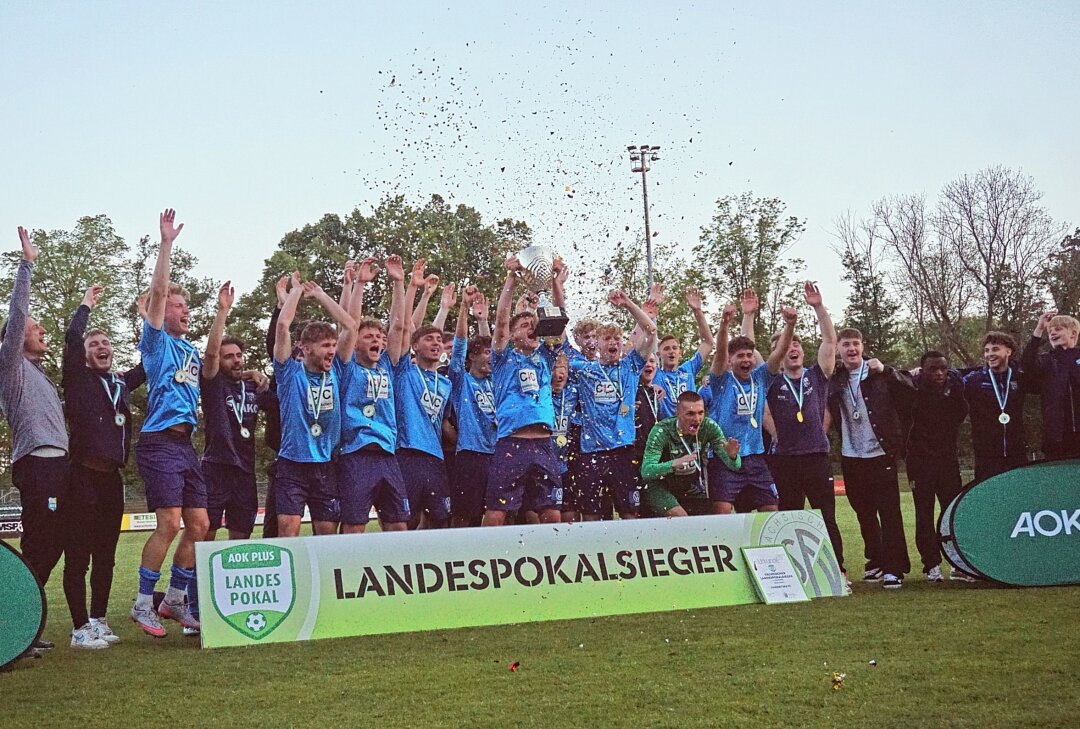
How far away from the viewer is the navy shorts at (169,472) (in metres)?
7.61

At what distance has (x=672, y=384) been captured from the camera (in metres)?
11.1

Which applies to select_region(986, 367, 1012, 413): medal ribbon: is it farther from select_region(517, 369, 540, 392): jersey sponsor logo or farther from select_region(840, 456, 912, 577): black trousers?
select_region(517, 369, 540, 392): jersey sponsor logo

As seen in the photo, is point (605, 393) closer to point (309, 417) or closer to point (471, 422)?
point (471, 422)

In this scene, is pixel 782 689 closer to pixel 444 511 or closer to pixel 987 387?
pixel 444 511

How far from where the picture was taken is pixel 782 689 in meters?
5.14

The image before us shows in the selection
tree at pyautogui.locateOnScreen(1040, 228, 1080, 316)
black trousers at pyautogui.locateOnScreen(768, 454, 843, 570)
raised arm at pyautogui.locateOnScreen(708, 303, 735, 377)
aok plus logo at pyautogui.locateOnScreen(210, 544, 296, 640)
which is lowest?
aok plus logo at pyautogui.locateOnScreen(210, 544, 296, 640)

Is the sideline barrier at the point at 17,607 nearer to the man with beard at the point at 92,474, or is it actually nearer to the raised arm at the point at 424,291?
the man with beard at the point at 92,474

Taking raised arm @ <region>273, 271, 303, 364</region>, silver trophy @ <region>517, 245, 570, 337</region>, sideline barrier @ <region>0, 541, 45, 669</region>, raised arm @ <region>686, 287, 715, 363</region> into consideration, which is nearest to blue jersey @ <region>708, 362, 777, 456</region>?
raised arm @ <region>686, 287, 715, 363</region>

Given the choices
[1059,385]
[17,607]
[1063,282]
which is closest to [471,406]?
[17,607]

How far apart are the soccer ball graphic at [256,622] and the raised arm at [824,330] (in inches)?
205

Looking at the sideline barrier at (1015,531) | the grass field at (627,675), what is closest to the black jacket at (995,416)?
the sideline barrier at (1015,531)

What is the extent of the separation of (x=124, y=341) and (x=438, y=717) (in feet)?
154

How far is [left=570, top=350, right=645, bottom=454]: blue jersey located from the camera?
1035 centimetres

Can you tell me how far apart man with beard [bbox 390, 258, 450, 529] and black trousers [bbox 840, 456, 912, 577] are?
377cm
